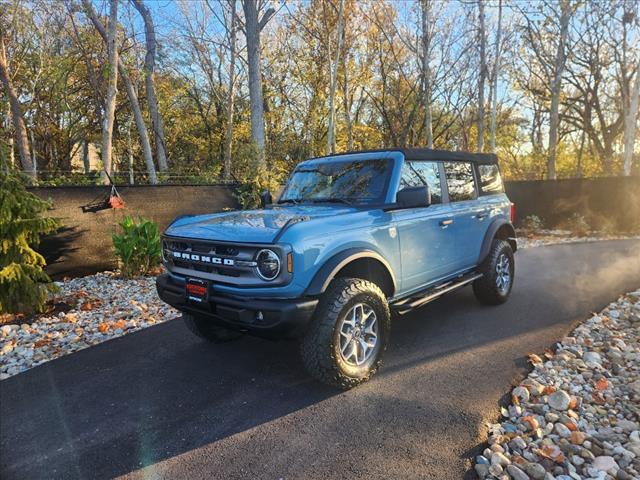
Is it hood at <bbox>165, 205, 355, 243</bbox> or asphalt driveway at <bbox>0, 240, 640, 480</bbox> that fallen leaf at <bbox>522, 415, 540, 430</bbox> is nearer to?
asphalt driveway at <bbox>0, 240, 640, 480</bbox>

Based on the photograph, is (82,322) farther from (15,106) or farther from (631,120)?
(631,120)

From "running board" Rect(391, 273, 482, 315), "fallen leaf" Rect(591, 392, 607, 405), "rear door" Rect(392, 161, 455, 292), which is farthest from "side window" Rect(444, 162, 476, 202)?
"fallen leaf" Rect(591, 392, 607, 405)

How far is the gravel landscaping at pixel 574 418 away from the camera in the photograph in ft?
6.87

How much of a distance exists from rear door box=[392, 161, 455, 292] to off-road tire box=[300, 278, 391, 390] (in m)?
0.70

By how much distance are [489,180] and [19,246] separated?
5.74 metres

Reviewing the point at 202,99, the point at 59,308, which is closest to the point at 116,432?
the point at 59,308

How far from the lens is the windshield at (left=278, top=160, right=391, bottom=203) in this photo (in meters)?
3.55

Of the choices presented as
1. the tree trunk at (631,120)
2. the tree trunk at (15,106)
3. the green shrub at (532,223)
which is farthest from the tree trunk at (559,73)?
the tree trunk at (15,106)

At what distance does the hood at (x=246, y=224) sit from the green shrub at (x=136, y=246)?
335 cm

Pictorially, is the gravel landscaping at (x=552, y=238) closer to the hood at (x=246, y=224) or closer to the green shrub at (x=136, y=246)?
the hood at (x=246, y=224)

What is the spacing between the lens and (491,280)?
4.73 meters

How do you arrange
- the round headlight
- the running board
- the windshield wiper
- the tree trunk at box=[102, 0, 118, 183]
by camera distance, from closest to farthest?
1. the round headlight
2. the running board
3. the windshield wiper
4. the tree trunk at box=[102, 0, 118, 183]

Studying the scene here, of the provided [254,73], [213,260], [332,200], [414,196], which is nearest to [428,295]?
[414,196]

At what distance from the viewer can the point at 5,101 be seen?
16.8 meters
